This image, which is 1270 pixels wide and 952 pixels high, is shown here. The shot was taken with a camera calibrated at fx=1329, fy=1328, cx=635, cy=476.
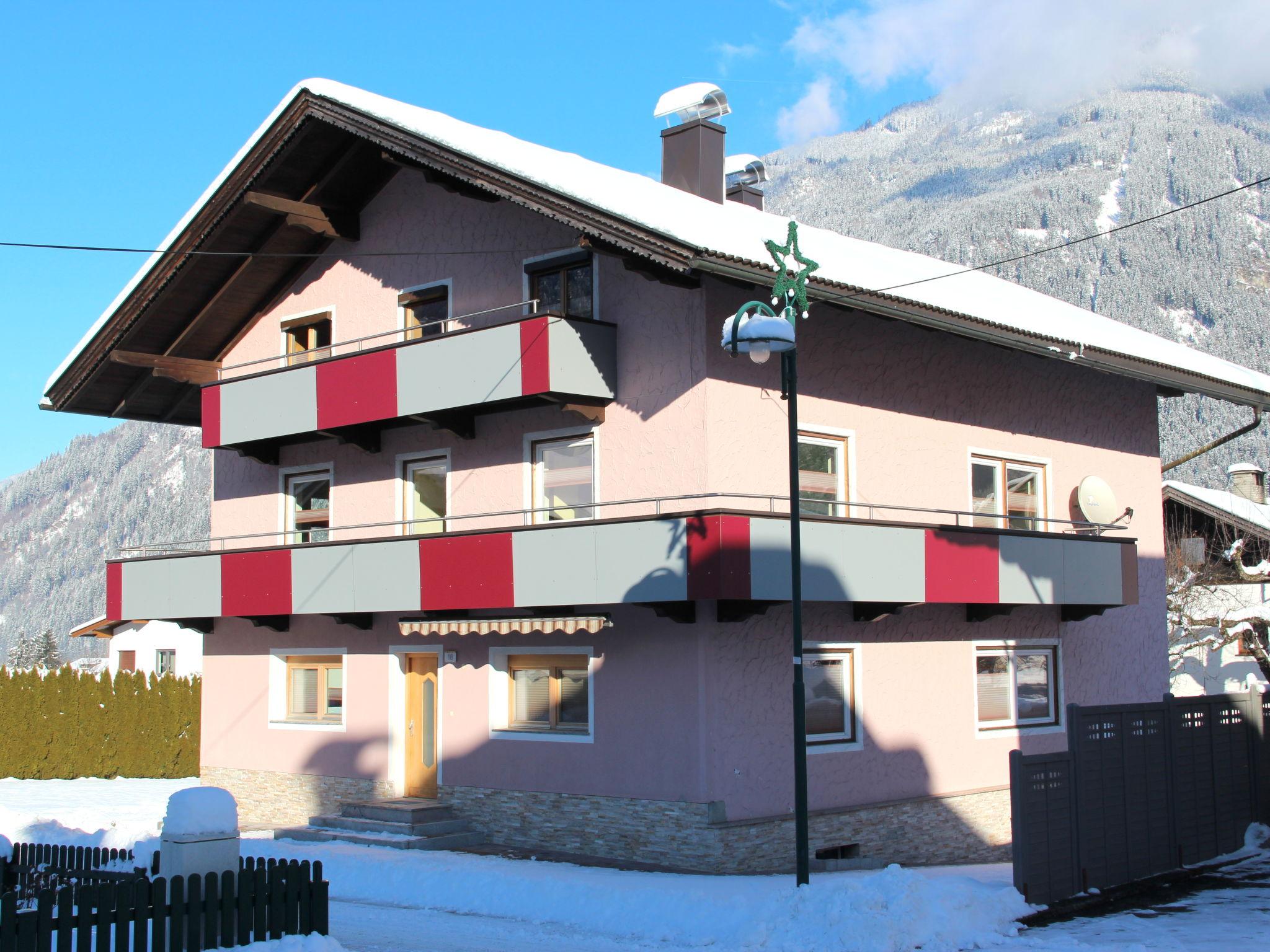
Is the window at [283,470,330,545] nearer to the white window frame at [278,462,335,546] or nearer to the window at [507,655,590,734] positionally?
the white window frame at [278,462,335,546]

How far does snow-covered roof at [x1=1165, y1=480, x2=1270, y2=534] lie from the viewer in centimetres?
3694

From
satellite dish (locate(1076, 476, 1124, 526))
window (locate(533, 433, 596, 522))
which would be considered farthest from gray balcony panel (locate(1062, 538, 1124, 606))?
window (locate(533, 433, 596, 522))

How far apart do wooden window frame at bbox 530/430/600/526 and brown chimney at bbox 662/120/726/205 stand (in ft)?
20.7

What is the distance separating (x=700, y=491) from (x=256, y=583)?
7.79 m

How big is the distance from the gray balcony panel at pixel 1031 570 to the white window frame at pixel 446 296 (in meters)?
8.55

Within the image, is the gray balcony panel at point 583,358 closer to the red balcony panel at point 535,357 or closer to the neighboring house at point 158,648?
the red balcony panel at point 535,357

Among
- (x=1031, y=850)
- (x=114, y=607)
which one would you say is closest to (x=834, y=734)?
(x=1031, y=850)

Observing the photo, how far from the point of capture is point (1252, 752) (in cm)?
1809

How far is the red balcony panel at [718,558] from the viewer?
15.1 meters

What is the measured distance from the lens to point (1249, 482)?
4725cm

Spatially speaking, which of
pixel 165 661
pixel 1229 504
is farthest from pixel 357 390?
pixel 165 661

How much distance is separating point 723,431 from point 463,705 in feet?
19.0

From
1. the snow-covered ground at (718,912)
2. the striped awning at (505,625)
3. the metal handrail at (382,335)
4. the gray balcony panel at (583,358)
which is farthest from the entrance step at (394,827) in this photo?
the metal handrail at (382,335)

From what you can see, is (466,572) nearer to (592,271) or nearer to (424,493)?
(424,493)
